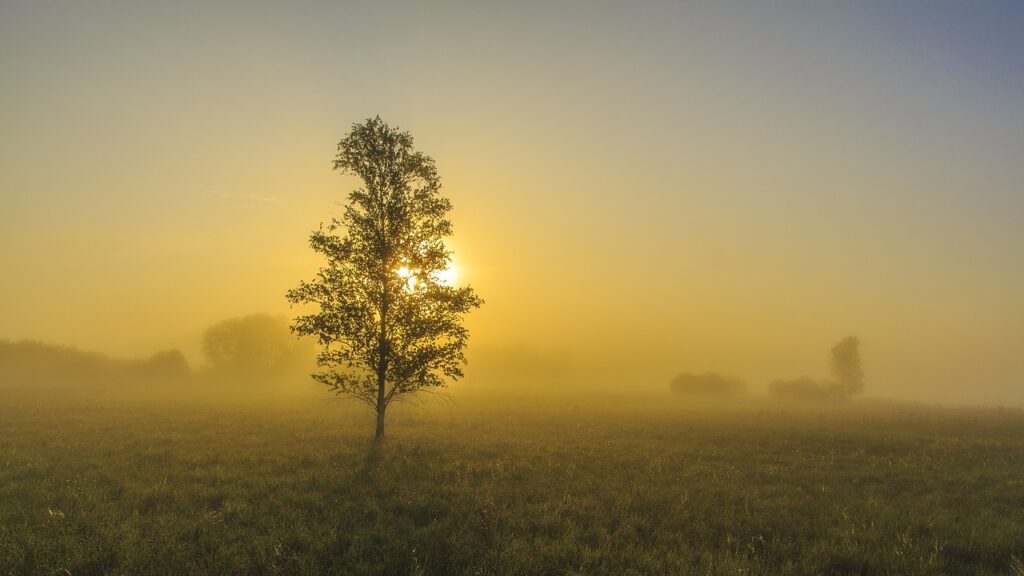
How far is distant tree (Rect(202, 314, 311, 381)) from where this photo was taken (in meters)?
89.6

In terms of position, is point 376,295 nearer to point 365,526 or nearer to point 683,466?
point 365,526

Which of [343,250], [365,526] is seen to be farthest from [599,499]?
[343,250]

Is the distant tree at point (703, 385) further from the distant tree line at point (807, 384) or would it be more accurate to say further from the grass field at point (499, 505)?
the grass field at point (499, 505)

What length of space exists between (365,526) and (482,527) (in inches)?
101

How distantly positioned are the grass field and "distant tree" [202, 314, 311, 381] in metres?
A: 72.8

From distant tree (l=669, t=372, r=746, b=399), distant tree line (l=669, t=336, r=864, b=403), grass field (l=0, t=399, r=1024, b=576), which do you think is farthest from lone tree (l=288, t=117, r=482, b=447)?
distant tree (l=669, t=372, r=746, b=399)

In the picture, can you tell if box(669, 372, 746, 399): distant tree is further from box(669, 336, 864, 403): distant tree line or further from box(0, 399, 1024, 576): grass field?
box(0, 399, 1024, 576): grass field

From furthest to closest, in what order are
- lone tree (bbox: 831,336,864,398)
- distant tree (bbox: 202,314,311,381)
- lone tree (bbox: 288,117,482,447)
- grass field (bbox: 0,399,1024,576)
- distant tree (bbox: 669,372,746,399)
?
distant tree (bbox: 669,372,746,399)
distant tree (bbox: 202,314,311,381)
lone tree (bbox: 831,336,864,398)
lone tree (bbox: 288,117,482,447)
grass field (bbox: 0,399,1024,576)

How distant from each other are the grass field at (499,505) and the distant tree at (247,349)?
239 ft

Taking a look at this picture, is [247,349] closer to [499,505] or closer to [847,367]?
[499,505]

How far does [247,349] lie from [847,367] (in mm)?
111084

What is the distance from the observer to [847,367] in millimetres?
82375

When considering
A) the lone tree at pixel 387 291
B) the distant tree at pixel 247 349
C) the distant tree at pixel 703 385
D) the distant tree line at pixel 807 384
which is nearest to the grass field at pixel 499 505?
the lone tree at pixel 387 291

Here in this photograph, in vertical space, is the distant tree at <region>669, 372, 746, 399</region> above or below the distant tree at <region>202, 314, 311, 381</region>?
below
